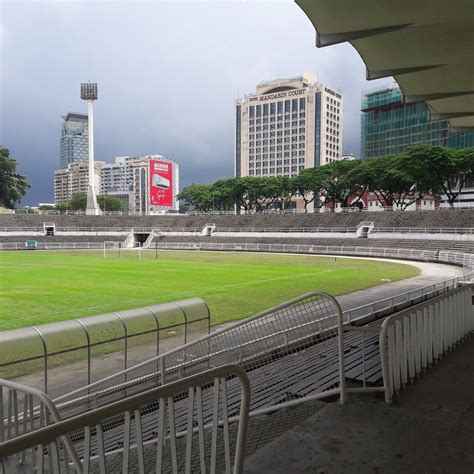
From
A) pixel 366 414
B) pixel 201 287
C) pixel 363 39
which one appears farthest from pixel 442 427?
pixel 201 287

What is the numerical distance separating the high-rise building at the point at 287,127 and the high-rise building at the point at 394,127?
21.5m

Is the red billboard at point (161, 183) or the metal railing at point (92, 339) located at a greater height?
the red billboard at point (161, 183)

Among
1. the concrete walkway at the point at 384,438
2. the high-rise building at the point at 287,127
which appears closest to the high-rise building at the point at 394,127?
the high-rise building at the point at 287,127

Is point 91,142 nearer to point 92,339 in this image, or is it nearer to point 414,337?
point 92,339

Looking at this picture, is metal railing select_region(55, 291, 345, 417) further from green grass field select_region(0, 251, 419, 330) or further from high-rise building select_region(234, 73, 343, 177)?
high-rise building select_region(234, 73, 343, 177)

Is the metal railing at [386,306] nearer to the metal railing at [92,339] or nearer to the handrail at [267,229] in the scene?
the metal railing at [92,339]

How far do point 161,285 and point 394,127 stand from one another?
126 m

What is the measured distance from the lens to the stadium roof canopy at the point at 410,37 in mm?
8359

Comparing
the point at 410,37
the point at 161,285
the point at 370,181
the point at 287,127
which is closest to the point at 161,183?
the point at 370,181

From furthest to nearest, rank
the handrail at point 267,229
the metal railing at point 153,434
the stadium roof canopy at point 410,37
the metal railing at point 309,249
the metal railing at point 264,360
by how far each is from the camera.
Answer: the handrail at point 267,229, the metal railing at point 309,249, the stadium roof canopy at point 410,37, the metal railing at point 264,360, the metal railing at point 153,434

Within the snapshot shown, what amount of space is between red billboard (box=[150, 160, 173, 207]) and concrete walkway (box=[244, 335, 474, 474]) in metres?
84.2

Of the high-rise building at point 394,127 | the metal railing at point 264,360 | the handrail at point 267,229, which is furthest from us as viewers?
the high-rise building at point 394,127

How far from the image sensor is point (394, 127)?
136125 millimetres

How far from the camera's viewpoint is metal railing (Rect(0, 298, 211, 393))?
27.6ft
